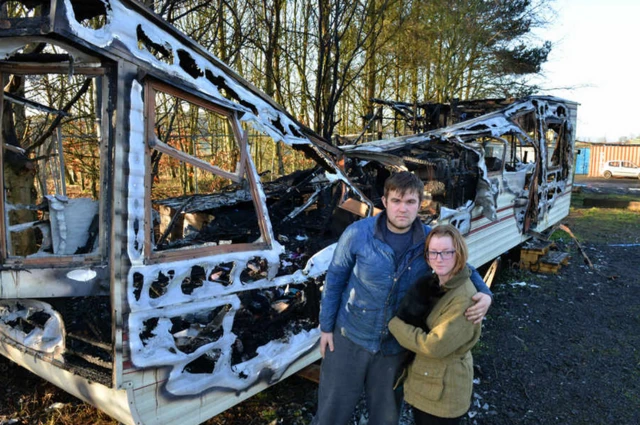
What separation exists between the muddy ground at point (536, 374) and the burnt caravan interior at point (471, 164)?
4.51 ft

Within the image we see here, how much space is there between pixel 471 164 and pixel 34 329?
5.14 meters

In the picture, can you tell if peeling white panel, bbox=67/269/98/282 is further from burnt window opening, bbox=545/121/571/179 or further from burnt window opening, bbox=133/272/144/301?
burnt window opening, bbox=545/121/571/179

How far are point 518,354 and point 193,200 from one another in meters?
4.46

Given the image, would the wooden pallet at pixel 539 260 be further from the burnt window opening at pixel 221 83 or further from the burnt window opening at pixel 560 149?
the burnt window opening at pixel 221 83

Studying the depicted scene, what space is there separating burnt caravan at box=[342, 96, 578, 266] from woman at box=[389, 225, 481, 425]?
214 centimetres

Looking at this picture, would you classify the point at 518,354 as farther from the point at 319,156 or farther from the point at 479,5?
the point at 479,5

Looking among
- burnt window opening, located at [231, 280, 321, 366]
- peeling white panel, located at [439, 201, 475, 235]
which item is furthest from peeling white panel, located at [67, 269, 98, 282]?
peeling white panel, located at [439, 201, 475, 235]

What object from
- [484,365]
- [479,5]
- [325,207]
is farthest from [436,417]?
[479,5]

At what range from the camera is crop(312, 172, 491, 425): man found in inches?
85.6

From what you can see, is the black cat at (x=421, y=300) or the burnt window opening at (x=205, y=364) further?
the burnt window opening at (x=205, y=364)

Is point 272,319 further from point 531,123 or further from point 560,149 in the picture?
point 560,149

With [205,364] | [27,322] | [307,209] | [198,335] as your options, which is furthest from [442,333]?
[307,209]

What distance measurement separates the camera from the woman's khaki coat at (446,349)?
1.97m

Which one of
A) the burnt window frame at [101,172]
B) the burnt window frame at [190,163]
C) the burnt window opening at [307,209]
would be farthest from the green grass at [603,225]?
the burnt window frame at [101,172]
